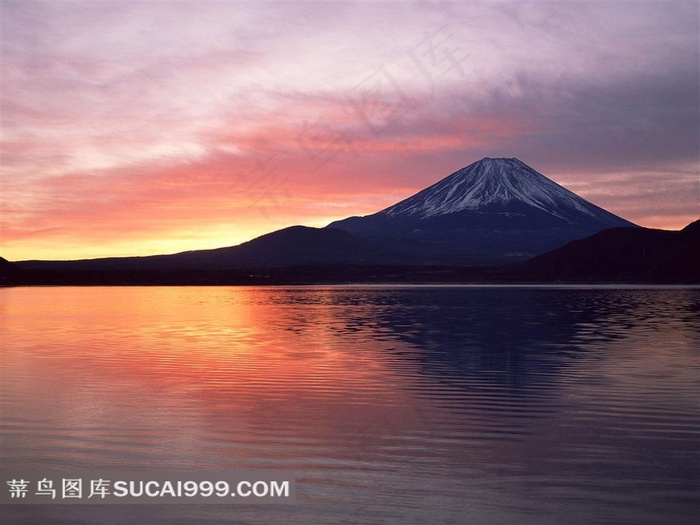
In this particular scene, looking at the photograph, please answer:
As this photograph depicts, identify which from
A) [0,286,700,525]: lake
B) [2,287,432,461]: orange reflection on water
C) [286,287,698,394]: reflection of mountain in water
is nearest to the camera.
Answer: [0,286,700,525]: lake

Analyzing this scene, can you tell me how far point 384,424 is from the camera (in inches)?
595

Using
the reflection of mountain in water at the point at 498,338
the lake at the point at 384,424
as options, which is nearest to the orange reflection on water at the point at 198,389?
the lake at the point at 384,424

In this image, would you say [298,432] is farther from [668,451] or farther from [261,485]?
[668,451]

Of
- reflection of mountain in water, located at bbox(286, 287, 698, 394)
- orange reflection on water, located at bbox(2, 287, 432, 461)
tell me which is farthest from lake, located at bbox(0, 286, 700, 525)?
reflection of mountain in water, located at bbox(286, 287, 698, 394)

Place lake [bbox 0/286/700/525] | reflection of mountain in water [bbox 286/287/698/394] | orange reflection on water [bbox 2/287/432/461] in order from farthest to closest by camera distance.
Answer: reflection of mountain in water [bbox 286/287/698/394]
orange reflection on water [bbox 2/287/432/461]
lake [bbox 0/286/700/525]

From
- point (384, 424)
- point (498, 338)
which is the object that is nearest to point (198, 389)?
point (384, 424)

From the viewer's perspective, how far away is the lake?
32.5 feet

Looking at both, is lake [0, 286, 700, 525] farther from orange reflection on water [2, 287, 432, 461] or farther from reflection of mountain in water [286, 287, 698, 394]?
reflection of mountain in water [286, 287, 698, 394]

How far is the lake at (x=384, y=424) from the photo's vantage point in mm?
9914

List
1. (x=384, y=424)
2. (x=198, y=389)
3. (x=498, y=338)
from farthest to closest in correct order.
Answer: (x=498, y=338)
(x=198, y=389)
(x=384, y=424)

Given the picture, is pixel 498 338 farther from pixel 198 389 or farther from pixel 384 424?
pixel 384 424

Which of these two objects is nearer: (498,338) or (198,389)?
(198,389)

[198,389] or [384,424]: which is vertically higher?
[198,389]

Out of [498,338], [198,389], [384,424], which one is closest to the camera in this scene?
[384,424]
